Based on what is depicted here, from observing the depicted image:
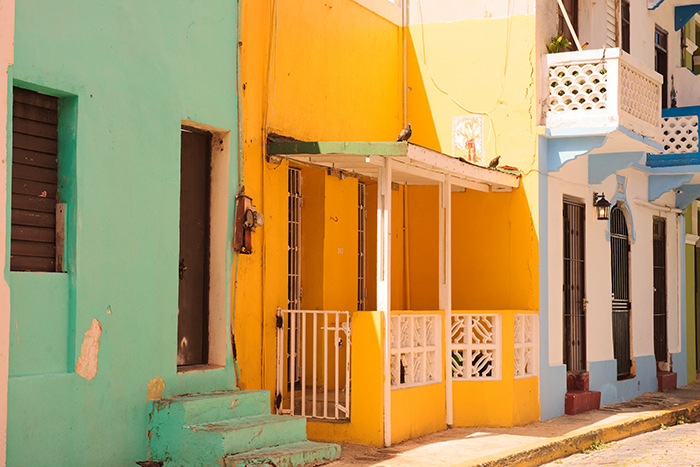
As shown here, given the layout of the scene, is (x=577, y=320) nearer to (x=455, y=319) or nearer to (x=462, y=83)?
(x=455, y=319)

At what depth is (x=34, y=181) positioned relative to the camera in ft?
20.1

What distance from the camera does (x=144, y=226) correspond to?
684 centimetres

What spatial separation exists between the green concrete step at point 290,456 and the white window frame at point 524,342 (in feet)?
11.8

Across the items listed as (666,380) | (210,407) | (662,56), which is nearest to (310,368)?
(210,407)

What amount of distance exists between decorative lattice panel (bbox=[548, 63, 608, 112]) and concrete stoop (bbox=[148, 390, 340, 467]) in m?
5.83

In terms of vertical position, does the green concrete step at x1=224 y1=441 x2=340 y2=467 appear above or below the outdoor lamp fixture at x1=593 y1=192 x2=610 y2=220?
below

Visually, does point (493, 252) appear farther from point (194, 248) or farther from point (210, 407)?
point (210, 407)

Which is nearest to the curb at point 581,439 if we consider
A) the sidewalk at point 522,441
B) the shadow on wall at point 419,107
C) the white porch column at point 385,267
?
the sidewalk at point 522,441

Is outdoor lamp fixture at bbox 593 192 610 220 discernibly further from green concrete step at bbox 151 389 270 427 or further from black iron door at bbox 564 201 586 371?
green concrete step at bbox 151 389 270 427

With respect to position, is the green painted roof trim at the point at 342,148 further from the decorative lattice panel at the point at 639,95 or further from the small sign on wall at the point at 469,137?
the decorative lattice panel at the point at 639,95

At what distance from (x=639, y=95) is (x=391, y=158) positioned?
15.3 ft

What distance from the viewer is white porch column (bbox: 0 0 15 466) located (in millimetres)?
5523

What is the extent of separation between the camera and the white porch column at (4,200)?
552 cm

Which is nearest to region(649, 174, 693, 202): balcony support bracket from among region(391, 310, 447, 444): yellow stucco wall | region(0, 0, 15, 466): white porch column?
region(391, 310, 447, 444): yellow stucco wall
